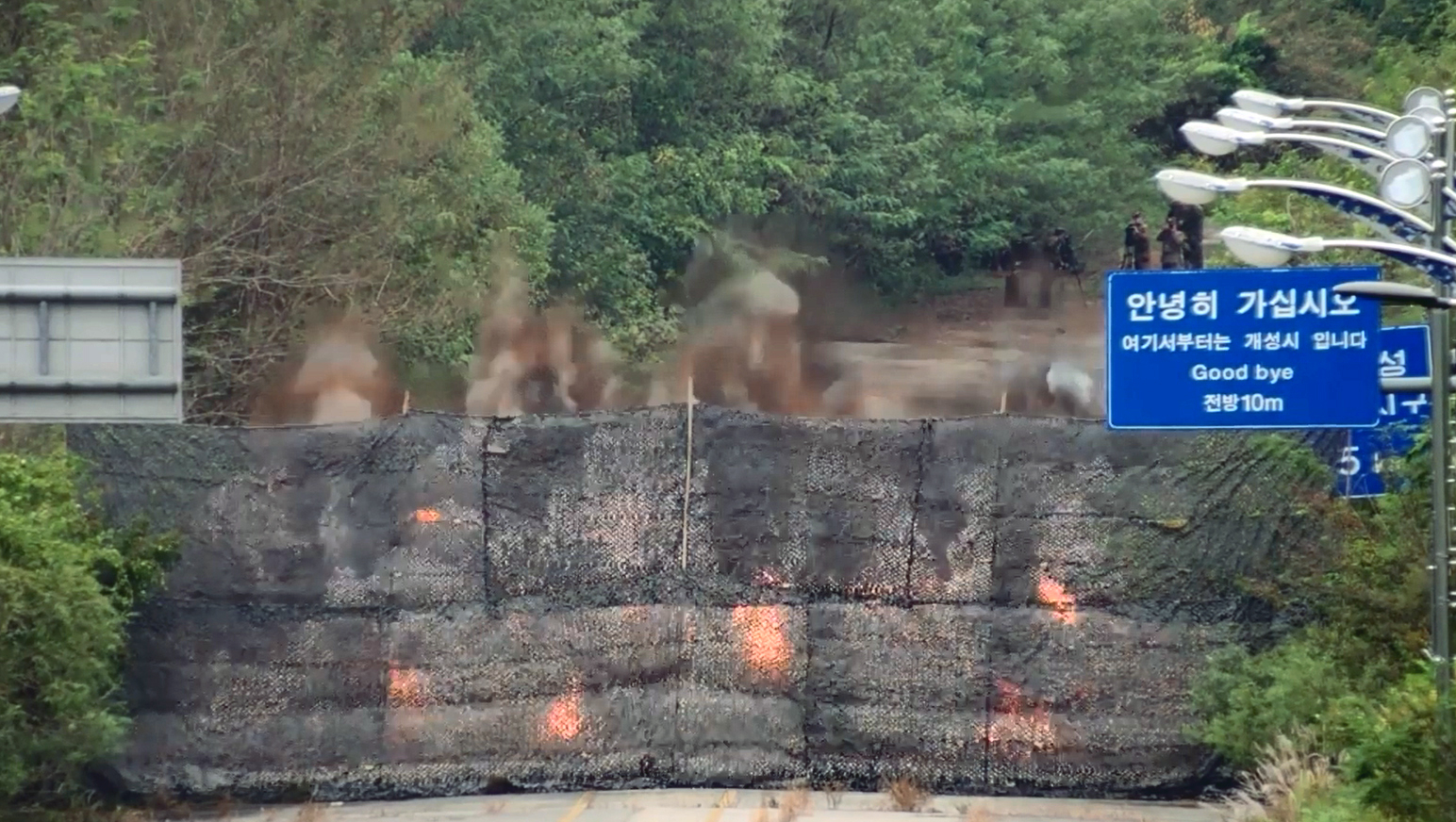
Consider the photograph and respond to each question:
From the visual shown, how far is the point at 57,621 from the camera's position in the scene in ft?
45.8

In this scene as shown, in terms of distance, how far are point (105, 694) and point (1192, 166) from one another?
35463 mm

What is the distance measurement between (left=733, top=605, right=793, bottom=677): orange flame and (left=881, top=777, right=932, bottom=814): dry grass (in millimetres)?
1295

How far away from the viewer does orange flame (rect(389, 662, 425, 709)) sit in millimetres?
15883

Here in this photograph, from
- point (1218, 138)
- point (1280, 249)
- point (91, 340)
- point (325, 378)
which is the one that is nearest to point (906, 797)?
point (1280, 249)

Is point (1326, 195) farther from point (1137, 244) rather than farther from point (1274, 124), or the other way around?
point (1137, 244)

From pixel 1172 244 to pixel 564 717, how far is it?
3207cm

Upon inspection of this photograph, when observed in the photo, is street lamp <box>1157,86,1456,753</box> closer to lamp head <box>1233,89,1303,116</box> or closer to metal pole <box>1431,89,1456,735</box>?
metal pole <box>1431,89,1456,735</box>

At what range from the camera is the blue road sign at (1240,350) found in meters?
14.3

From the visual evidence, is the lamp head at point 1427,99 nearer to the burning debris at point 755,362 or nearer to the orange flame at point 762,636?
the orange flame at point 762,636

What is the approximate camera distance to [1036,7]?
56.9 meters

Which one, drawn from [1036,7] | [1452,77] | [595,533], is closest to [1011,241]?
[1036,7]

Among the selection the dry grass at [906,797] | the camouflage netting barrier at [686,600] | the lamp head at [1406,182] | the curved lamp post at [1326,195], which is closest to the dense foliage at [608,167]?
the camouflage netting barrier at [686,600]

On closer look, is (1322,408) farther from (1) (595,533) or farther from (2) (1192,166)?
(2) (1192,166)

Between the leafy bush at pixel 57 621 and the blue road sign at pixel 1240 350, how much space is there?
758 cm
